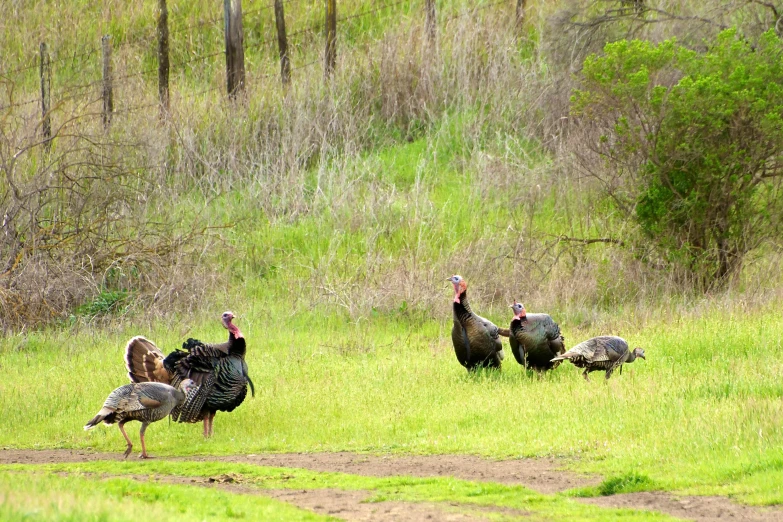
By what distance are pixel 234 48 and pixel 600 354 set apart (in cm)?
Answer: 1477

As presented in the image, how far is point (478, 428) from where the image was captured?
11102mm

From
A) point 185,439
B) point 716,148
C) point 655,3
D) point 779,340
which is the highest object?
point 655,3

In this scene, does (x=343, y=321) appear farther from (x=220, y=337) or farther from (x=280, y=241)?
(x=280, y=241)

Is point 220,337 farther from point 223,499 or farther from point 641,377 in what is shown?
point 223,499

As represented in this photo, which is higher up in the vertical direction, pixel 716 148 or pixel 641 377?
pixel 716 148

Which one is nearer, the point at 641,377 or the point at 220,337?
the point at 641,377

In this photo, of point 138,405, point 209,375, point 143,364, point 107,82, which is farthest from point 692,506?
point 107,82

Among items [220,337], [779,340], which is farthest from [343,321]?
[779,340]

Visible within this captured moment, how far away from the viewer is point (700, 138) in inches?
673

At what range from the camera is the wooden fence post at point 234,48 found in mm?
23688

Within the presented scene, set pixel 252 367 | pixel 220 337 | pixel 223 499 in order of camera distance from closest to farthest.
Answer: pixel 223 499
pixel 252 367
pixel 220 337

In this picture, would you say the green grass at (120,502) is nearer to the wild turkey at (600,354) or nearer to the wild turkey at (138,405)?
the wild turkey at (138,405)

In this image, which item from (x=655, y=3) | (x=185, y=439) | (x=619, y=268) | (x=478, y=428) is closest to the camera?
(x=478, y=428)

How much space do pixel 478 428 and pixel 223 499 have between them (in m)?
3.84
